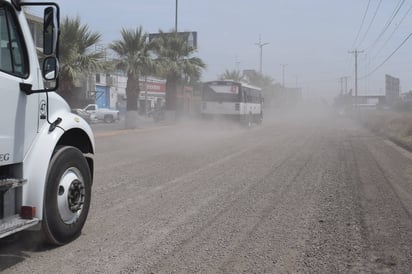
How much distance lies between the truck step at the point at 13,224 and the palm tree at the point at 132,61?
75.7ft

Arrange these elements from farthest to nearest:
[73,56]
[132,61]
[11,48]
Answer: [132,61]
[73,56]
[11,48]

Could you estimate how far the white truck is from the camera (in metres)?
4.24

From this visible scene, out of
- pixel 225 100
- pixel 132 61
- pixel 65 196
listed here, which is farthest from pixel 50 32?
pixel 225 100

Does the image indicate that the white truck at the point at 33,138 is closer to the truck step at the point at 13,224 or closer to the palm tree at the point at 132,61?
the truck step at the point at 13,224

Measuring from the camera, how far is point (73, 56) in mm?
19250

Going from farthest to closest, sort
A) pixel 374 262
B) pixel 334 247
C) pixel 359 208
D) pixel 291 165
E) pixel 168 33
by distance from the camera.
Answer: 1. pixel 168 33
2. pixel 291 165
3. pixel 359 208
4. pixel 334 247
5. pixel 374 262

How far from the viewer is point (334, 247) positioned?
17.5ft

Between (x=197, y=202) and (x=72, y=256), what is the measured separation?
10.0 ft

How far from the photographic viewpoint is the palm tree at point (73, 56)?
1895 centimetres

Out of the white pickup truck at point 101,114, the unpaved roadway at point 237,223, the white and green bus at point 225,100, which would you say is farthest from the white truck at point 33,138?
the white pickup truck at point 101,114

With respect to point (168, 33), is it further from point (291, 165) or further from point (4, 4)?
point (4, 4)

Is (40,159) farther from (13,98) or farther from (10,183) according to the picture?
(13,98)

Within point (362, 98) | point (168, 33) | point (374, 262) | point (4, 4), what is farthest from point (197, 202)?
point (362, 98)

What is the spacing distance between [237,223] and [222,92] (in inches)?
1070
